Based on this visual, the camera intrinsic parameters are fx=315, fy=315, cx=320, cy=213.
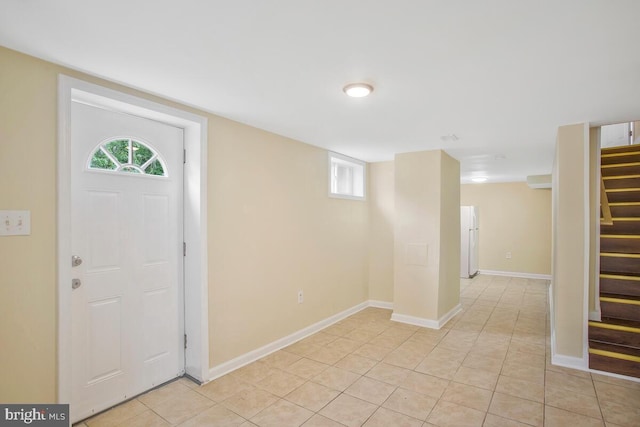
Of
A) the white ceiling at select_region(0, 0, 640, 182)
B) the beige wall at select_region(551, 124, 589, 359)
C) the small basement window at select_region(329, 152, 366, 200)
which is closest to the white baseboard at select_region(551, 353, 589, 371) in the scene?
the beige wall at select_region(551, 124, 589, 359)

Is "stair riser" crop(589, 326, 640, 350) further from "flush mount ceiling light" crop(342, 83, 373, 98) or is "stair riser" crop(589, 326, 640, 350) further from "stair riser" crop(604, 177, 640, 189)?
"flush mount ceiling light" crop(342, 83, 373, 98)

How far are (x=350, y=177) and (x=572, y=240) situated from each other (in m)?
2.91

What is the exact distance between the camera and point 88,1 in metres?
1.31

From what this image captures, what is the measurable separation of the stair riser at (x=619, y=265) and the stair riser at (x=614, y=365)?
3.34 ft

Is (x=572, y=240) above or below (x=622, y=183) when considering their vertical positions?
below

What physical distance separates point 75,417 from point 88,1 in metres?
2.40

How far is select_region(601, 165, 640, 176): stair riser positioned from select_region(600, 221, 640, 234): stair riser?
2.47 feet

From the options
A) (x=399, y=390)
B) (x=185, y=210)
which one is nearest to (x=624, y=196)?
(x=399, y=390)

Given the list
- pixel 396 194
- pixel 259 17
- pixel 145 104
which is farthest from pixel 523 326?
pixel 145 104

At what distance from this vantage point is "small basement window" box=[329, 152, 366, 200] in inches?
185

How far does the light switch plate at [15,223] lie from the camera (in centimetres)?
167

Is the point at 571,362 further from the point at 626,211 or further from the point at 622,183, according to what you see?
the point at 622,183

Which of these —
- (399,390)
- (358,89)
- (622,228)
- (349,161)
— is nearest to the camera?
(358,89)

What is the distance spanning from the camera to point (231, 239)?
2.89 meters
